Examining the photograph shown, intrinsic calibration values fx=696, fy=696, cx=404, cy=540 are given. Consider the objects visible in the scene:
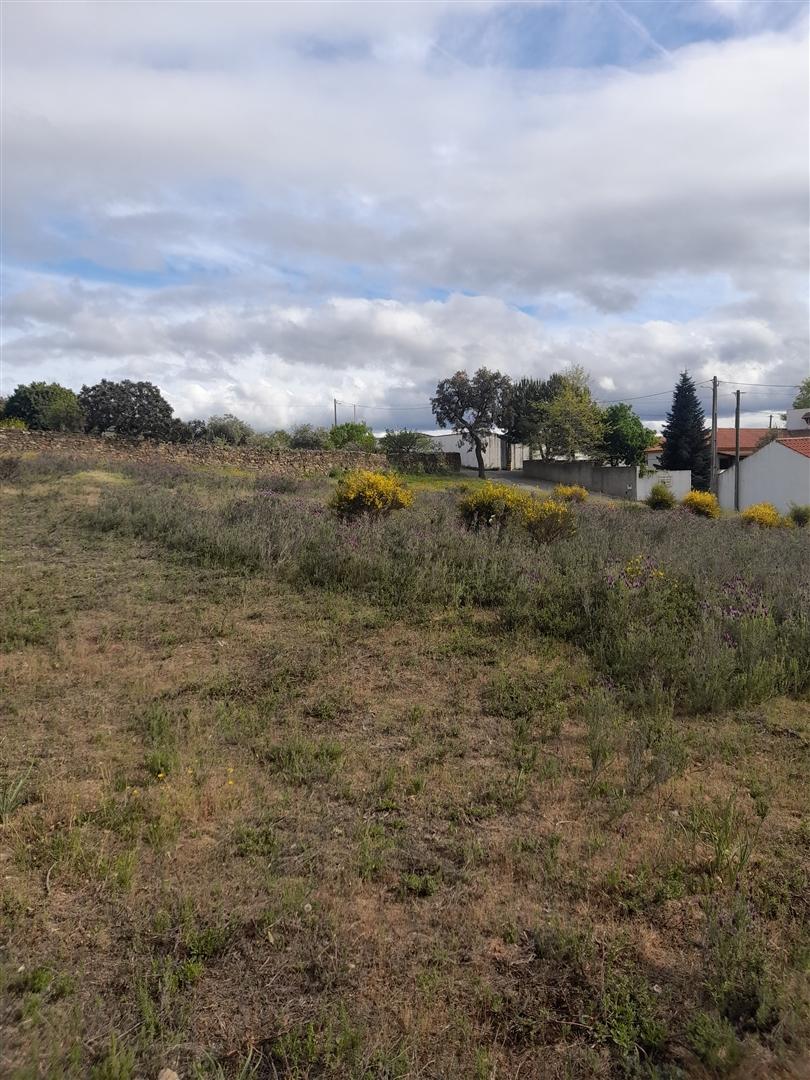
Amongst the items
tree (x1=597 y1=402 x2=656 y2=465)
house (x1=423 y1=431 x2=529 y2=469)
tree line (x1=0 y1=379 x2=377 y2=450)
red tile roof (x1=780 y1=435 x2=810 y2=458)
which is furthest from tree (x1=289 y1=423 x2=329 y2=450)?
red tile roof (x1=780 y1=435 x2=810 y2=458)

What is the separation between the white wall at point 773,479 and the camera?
32.6 metres

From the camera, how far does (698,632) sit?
5.48 meters

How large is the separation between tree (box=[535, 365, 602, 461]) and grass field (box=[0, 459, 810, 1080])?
34655 millimetres

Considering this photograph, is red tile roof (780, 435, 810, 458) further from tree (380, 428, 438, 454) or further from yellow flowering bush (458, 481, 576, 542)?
yellow flowering bush (458, 481, 576, 542)

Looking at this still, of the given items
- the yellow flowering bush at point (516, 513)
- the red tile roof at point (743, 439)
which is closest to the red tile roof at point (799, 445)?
the red tile roof at point (743, 439)

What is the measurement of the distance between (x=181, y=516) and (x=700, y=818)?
30.6 ft

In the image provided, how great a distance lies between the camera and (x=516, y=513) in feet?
35.3

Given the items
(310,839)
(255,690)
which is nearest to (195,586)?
(255,690)

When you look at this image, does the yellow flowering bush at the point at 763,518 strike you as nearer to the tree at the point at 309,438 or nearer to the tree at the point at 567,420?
the tree at the point at 567,420

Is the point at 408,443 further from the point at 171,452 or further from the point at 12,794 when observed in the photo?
the point at 12,794

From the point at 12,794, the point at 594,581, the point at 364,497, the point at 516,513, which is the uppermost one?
the point at 364,497

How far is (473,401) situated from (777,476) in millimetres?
16234

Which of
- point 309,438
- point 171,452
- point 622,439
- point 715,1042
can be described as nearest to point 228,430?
point 309,438

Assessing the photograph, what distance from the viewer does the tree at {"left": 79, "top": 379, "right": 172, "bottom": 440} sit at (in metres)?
34.4
